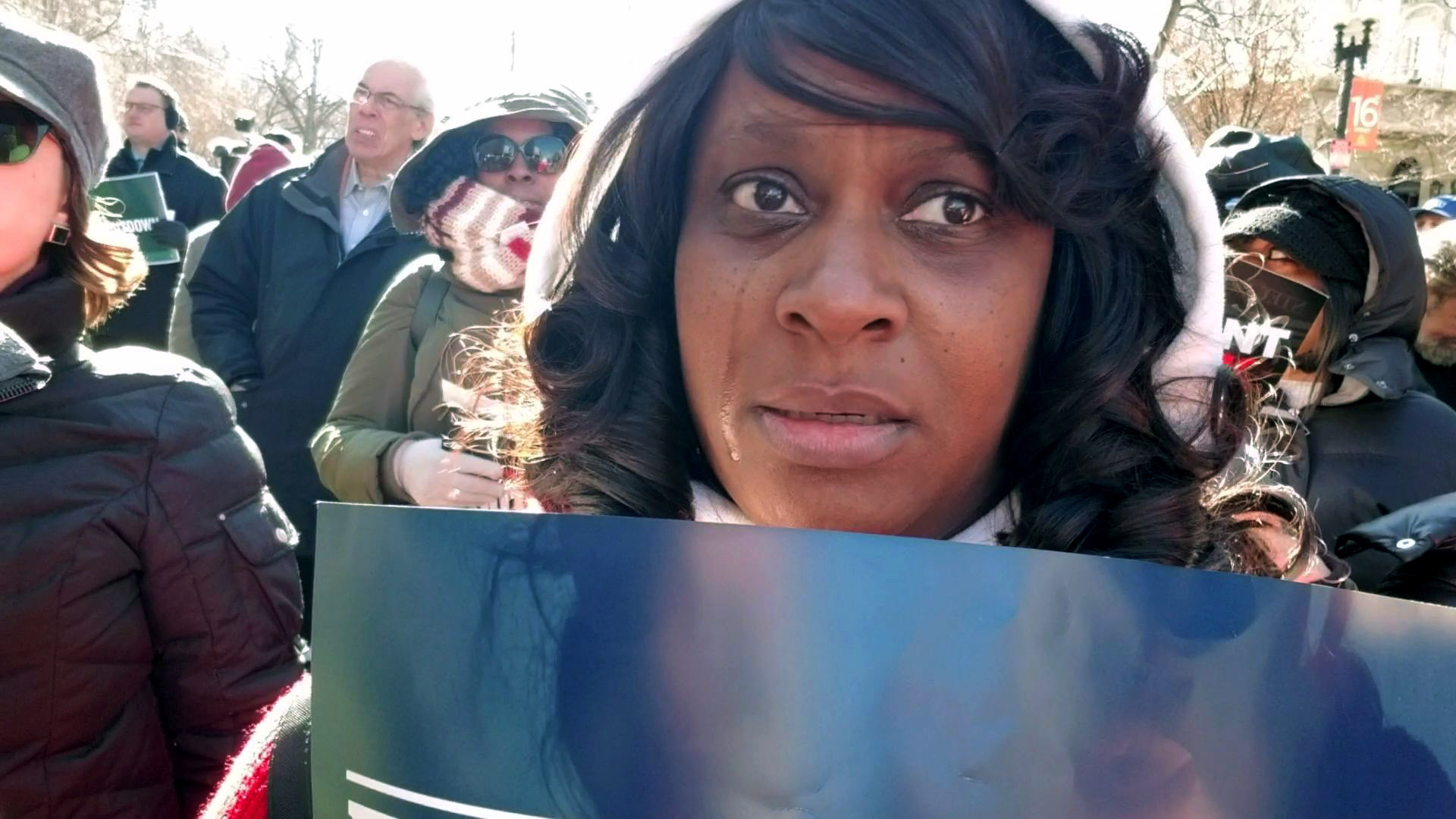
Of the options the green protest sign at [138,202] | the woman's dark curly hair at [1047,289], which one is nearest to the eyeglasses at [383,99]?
the green protest sign at [138,202]

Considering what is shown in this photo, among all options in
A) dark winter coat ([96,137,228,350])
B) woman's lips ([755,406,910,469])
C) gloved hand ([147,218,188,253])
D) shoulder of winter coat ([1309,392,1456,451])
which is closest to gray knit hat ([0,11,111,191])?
woman's lips ([755,406,910,469])

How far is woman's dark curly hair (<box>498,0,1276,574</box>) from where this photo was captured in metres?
1.16

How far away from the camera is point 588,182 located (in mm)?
1470

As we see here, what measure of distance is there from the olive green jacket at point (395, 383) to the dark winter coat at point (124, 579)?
0.81m

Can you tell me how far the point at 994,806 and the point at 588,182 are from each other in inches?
38.6

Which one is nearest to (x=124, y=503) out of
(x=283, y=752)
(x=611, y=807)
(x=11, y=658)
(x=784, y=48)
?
(x=11, y=658)

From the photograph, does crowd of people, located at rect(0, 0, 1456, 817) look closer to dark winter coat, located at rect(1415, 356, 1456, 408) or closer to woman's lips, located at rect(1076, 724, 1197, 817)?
woman's lips, located at rect(1076, 724, 1197, 817)

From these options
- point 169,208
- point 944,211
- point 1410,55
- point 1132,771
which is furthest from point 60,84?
point 1410,55

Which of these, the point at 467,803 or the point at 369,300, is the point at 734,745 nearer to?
the point at 467,803

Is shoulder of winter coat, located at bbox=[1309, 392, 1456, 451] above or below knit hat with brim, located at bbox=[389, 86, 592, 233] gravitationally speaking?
below

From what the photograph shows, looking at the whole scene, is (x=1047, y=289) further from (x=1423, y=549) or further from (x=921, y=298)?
(x=1423, y=549)

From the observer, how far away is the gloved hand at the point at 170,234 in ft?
19.2

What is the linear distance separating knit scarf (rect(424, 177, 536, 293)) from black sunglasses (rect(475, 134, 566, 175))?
11cm

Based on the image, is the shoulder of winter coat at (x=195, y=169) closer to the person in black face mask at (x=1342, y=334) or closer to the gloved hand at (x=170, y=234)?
the gloved hand at (x=170, y=234)
